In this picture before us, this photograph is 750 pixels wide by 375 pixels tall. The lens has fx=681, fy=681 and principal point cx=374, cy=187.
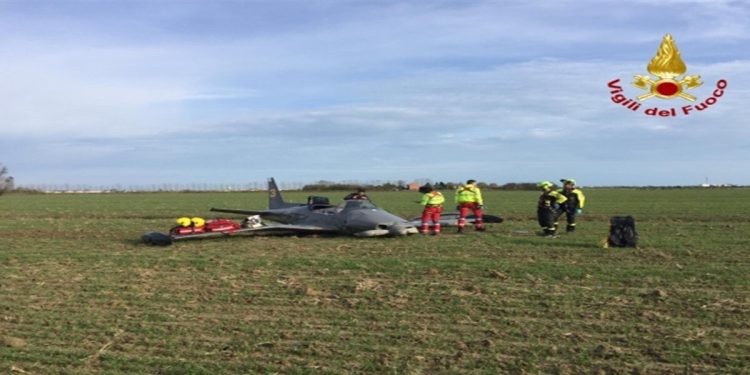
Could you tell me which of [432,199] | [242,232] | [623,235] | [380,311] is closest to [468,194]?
[432,199]

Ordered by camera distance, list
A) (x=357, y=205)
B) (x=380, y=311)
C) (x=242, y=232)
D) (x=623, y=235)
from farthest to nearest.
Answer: (x=357, y=205)
(x=242, y=232)
(x=623, y=235)
(x=380, y=311)

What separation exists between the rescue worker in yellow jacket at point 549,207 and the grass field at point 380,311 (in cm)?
356

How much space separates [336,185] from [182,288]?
9285 cm

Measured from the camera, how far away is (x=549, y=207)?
1798cm

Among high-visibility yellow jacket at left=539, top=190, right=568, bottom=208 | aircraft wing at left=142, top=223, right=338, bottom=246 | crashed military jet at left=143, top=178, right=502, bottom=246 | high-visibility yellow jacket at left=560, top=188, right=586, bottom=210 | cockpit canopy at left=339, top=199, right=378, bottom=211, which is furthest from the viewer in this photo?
high-visibility yellow jacket at left=560, top=188, right=586, bottom=210

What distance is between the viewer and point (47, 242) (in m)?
17.6

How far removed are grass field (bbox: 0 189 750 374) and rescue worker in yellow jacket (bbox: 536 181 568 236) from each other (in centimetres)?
356

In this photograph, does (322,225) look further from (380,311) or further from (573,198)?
(380,311)

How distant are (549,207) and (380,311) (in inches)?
420

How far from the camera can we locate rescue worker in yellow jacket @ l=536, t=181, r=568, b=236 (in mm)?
17991

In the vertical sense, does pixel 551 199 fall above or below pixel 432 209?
above

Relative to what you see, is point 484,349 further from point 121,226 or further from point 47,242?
point 121,226

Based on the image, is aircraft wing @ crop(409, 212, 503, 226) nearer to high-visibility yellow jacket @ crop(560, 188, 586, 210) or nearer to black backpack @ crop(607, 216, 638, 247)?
high-visibility yellow jacket @ crop(560, 188, 586, 210)

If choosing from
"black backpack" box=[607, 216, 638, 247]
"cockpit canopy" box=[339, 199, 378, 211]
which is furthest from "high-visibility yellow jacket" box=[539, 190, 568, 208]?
"cockpit canopy" box=[339, 199, 378, 211]
